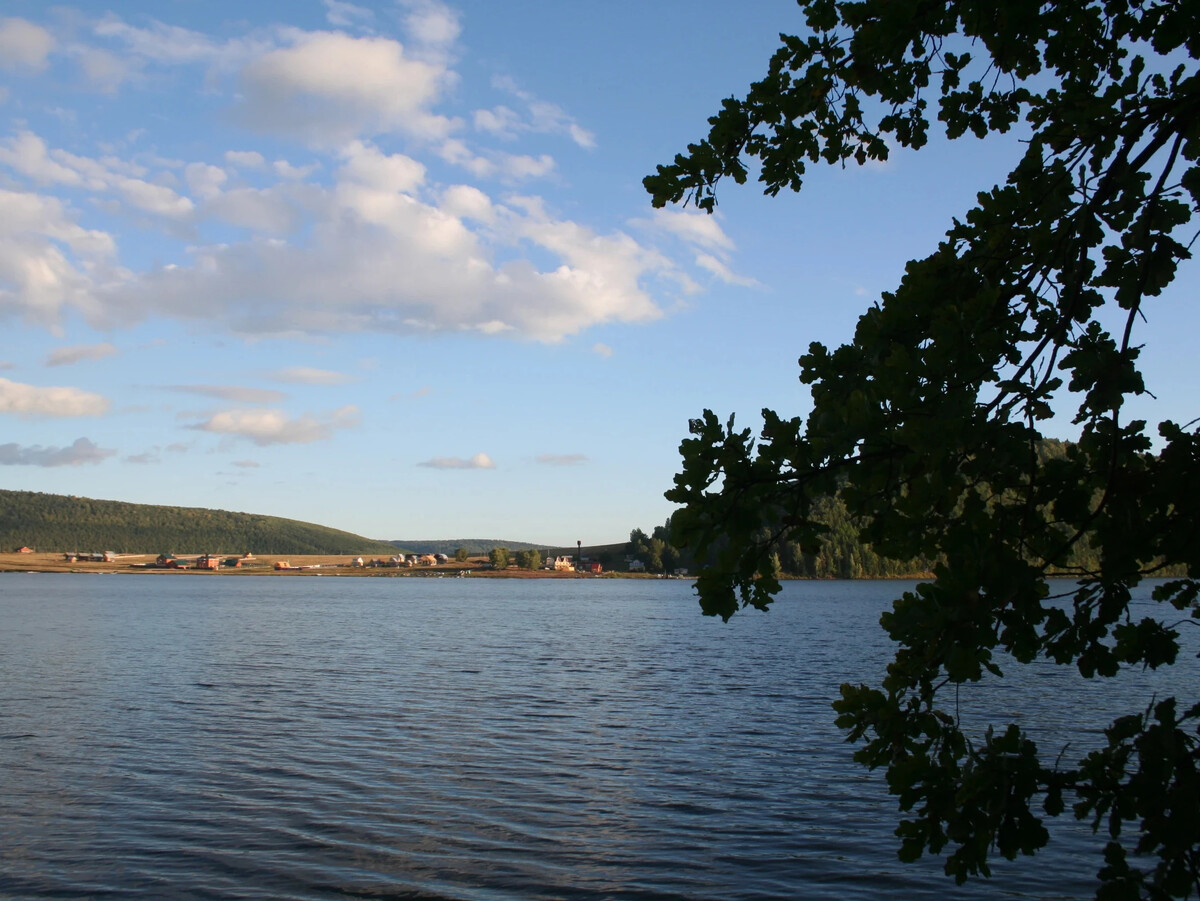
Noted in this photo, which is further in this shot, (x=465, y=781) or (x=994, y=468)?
(x=465, y=781)

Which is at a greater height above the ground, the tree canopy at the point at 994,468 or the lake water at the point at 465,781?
the tree canopy at the point at 994,468

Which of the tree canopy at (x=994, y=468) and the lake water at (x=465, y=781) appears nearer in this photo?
the tree canopy at (x=994, y=468)

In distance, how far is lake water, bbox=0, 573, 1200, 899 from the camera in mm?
16281

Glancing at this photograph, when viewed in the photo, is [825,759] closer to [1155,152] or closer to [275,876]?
[275,876]

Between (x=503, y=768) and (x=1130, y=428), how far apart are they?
21.1 m

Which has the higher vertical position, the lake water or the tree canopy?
the tree canopy

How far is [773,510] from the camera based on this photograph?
508cm

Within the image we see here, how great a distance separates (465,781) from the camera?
22641 mm

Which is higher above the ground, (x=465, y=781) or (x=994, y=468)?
(x=994, y=468)

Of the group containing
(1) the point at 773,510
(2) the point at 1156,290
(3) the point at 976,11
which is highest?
(3) the point at 976,11

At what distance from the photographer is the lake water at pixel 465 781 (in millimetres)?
16281

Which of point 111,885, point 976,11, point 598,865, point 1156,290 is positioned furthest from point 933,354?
point 111,885

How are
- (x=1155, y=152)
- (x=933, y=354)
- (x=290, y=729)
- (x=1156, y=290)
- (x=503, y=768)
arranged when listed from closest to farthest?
(x=933, y=354)
(x=1156, y=290)
(x=1155, y=152)
(x=503, y=768)
(x=290, y=729)

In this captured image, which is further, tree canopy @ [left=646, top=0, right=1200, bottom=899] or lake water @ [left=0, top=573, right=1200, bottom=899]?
lake water @ [left=0, top=573, right=1200, bottom=899]
